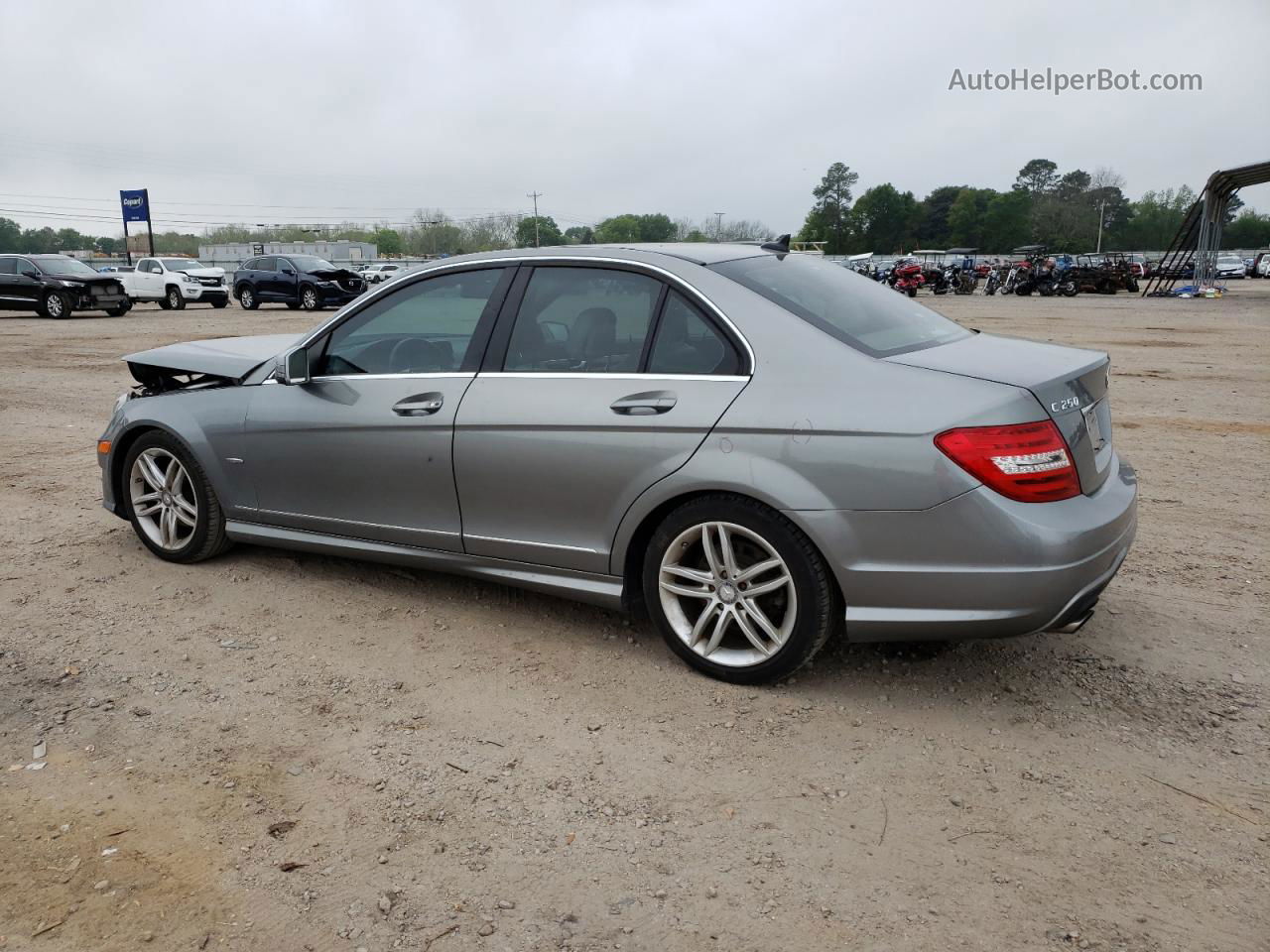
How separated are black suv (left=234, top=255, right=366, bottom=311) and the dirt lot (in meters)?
26.3

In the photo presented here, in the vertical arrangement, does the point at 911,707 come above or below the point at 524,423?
below

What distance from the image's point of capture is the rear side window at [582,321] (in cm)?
372

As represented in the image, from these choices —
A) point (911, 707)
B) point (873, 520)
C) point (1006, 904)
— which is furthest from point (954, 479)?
point (1006, 904)

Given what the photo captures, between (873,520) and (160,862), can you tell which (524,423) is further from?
(160,862)

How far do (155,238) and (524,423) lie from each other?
133465mm

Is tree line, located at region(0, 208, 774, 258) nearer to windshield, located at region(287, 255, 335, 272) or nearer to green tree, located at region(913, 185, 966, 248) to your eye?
green tree, located at region(913, 185, 966, 248)

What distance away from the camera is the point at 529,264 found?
4.09 metres

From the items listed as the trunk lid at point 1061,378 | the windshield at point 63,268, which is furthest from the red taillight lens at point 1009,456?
the windshield at point 63,268

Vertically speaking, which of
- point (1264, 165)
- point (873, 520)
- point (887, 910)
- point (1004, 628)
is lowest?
point (887, 910)

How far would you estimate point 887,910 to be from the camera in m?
2.40

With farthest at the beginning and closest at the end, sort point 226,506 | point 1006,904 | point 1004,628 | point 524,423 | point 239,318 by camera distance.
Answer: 1. point 239,318
2. point 226,506
3. point 524,423
4. point 1004,628
5. point 1006,904

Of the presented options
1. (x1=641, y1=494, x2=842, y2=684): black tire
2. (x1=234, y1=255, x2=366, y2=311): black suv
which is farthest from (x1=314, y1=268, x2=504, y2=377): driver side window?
(x1=234, y1=255, x2=366, y2=311): black suv

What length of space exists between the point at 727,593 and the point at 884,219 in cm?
13747

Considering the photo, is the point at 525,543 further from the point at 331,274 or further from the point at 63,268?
the point at 331,274
